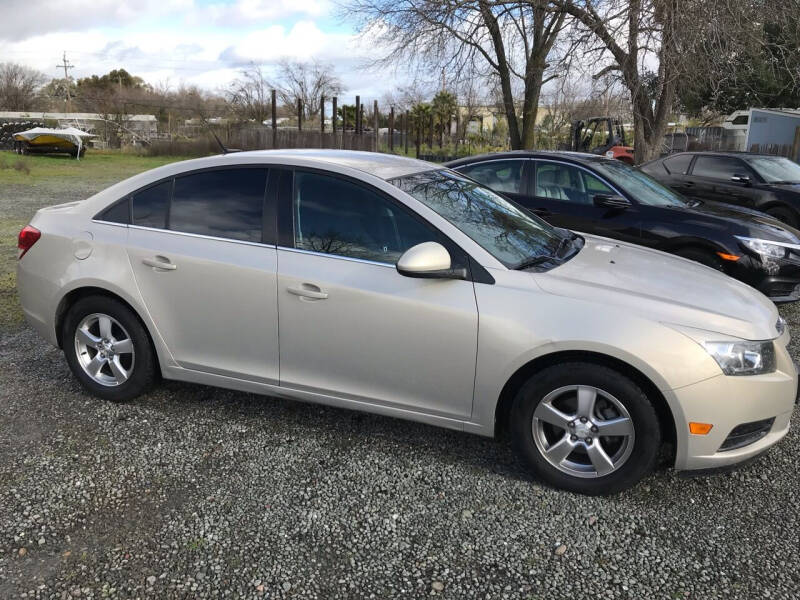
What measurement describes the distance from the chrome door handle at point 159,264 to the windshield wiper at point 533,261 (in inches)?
76.3

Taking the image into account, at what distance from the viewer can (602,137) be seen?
25766mm

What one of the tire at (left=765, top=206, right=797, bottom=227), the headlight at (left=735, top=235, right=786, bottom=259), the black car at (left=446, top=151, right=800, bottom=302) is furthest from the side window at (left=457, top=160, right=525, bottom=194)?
Answer: the tire at (left=765, top=206, right=797, bottom=227)

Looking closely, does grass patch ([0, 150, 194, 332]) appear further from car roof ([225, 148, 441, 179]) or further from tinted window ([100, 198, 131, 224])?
car roof ([225, 148, 441, 179])

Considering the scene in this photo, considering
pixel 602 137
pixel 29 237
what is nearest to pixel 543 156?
pixel 29 237

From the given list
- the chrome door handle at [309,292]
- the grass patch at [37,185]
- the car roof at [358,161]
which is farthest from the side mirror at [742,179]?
the grass patch at [37,185]

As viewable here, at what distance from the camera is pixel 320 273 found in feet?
11.3

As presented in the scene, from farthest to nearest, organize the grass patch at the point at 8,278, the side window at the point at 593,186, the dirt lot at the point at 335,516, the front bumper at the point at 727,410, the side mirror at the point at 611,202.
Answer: the side window at the point at 593,186 → the side mirror at the point at 611,202 → the grass patch at the point at 8,278 → the front bumper at the point at 727,410 → the dirt lot at the point at 335,516

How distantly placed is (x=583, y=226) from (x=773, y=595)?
14.5 ft

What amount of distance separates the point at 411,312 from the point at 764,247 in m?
4.29

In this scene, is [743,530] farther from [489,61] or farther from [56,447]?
[489,61]

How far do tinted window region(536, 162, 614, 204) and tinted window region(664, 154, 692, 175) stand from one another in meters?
5.15

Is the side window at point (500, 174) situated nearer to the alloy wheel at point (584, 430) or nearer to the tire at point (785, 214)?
the alloy wheel at point (584, 430)

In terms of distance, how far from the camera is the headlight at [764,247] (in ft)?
19.7

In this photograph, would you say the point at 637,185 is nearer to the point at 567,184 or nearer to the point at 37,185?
the point at 567,184
